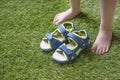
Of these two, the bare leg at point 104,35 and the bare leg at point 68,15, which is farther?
the bare leg at point 68,15

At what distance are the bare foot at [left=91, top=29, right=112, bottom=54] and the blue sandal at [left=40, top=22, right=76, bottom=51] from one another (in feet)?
0.48

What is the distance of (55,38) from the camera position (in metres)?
1.27

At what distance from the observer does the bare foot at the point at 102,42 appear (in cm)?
127

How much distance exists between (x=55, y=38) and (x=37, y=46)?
12 cm

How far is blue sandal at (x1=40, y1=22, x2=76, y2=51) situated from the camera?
127 centimetres

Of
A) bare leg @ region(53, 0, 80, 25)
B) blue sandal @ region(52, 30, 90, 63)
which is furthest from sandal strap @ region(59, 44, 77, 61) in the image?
bare leg @ region(53, 0, 80, 25)

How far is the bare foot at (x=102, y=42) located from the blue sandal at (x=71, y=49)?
0.06m

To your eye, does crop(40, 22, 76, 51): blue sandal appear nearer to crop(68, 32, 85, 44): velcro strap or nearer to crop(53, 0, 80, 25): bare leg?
crop(68, 32, 85, 44): velcro strap

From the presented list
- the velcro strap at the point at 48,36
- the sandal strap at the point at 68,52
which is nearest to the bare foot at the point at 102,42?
the sandal strap at the point at 68,52

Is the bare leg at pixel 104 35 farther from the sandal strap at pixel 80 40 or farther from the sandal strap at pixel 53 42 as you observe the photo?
the sandal strap at pixel 53 42

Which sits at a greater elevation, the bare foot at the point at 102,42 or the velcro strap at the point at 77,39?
the velcro strap at the point at 77,39

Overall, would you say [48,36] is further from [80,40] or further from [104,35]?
[104,35]

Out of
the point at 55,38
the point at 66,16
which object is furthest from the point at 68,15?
the point at 55,38

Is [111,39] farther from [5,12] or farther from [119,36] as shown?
[5,12]
